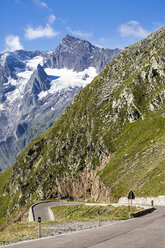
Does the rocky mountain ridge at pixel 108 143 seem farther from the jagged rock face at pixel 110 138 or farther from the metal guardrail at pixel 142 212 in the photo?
the metal guardrail at pixel 142 212

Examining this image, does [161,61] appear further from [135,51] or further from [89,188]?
[89,188]

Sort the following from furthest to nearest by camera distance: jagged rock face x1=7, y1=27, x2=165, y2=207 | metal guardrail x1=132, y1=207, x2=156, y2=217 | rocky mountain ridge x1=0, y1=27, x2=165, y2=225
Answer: jagged rock face x1=7, y1=27, x2=165, y2=207 → rocky mountain ridge x1=0, y1=27, x2=165, y2=225 → metal guardrail x1=132, y1=207, x2=156, y2=217

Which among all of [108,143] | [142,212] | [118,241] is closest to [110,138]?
[108,143]

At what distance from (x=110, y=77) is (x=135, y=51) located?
22.8 meters

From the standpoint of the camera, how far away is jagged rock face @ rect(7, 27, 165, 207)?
8969cm

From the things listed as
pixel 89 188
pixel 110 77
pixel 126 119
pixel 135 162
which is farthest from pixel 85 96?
pixel 135 162

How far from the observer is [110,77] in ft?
518

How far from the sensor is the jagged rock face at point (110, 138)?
8969 cm

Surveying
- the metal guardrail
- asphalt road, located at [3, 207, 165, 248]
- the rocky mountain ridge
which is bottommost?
the metal guardrail

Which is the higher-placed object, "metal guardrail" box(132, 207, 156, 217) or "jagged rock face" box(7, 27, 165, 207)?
"jagged rock face" box(7, 27, 165, 207)

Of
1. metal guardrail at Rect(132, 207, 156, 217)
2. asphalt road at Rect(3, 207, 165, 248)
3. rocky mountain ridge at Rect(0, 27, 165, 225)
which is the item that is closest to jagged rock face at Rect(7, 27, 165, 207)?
rocky mountain ridge at Rect(0, 27, 165, 225)

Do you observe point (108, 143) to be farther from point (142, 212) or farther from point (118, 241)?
point (118, 241)

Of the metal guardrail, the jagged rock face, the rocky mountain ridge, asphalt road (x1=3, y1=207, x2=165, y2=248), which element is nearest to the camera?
asphalt road (x1=3, y1=207, x2=165, y2=248)

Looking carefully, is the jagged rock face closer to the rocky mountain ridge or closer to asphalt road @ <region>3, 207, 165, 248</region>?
the rocky mountain ridge
